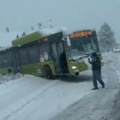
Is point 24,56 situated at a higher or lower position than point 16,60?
higher

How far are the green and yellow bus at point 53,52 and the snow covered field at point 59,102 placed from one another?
1303 millimetres

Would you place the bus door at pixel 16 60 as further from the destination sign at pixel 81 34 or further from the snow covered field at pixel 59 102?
the destination sign at pixel 81 34

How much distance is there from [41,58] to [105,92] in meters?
9.56

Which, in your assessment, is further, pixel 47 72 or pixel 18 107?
pixel 47 72

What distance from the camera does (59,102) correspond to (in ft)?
52.1

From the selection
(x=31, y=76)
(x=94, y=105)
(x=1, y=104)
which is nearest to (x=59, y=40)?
(x=31, y=76)

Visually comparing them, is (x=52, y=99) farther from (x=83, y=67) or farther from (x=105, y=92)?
(x=83, y=67)

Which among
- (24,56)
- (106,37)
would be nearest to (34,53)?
(24,56)

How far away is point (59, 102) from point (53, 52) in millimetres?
8595

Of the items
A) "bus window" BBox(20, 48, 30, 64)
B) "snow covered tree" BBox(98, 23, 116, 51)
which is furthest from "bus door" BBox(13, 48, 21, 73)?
"snow covered tree" BBox(98, 23, 116, 51)

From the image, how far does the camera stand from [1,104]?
57.2ft

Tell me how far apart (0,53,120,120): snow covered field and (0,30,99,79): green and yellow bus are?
1303 millimetres

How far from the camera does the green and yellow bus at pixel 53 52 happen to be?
22547 mm

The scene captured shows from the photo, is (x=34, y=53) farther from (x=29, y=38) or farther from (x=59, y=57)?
(x=59, y=57)
